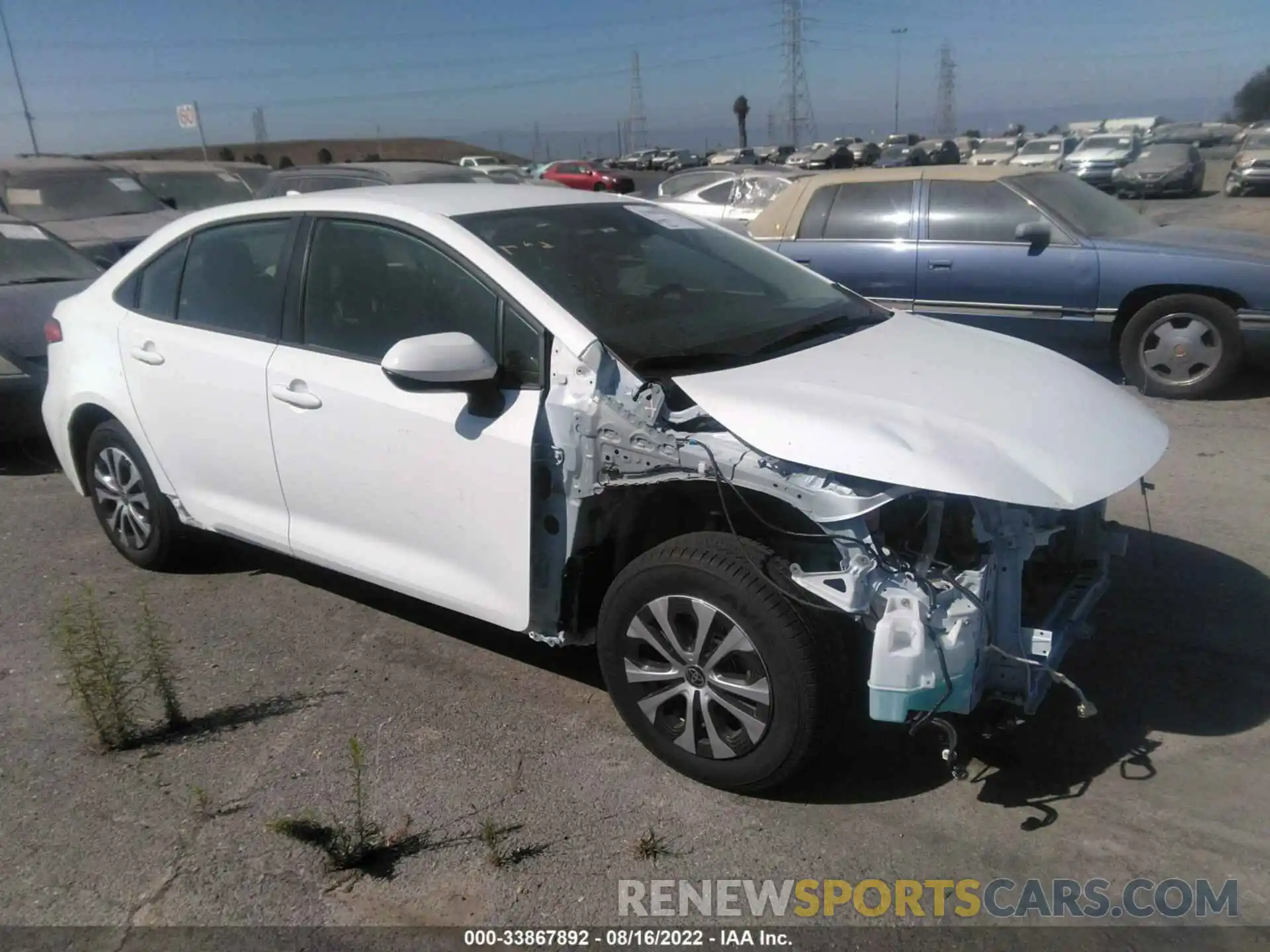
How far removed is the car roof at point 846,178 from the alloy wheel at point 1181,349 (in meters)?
1.64

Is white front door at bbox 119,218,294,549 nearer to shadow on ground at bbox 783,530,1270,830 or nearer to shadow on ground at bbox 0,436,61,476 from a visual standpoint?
shadow on ground at bbox 783,530,1270,830

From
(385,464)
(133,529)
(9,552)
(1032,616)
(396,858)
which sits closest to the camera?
(396,858)

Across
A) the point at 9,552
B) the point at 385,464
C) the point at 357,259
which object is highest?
the point at 357,259

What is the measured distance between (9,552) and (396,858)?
3637mm

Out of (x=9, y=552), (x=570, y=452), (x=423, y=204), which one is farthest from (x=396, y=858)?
Result: (x=9, y=552)

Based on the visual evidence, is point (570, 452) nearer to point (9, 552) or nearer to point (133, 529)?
point (133, 529)

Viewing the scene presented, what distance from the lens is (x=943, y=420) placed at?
3.04 meters

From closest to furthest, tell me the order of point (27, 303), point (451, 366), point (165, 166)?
point (451, 366), point (27, 303), point (165, 166)

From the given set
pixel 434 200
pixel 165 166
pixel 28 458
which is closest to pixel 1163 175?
pixel 165 166

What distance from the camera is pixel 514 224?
3.88m

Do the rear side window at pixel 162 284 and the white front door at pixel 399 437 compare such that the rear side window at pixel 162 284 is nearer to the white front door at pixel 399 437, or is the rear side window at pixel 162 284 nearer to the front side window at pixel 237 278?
the front side window at pixel 237 278

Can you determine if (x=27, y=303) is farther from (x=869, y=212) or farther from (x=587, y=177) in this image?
(x=587, y=177)

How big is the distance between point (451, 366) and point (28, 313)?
5372mm

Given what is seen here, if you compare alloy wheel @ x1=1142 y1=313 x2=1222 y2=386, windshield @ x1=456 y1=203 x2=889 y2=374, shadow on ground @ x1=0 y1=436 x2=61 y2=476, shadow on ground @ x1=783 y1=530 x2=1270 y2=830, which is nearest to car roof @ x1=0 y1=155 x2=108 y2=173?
shadow on ground @ x1=0 y1=436 x2=61 y2=476
